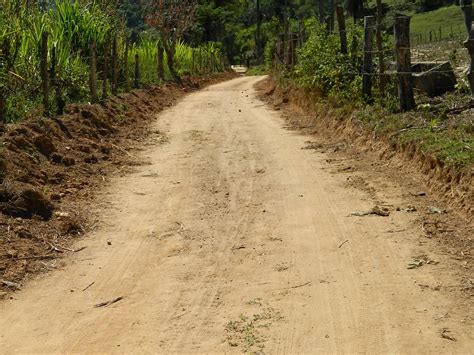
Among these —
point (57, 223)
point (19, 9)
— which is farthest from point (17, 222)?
point (19, 9)

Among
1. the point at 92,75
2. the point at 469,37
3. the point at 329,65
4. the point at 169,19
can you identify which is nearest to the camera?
the point at 469,37

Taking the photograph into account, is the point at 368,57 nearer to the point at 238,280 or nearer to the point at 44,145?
the point at 44,145

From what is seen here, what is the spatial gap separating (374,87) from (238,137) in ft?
9.07

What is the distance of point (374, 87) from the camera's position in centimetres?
1216

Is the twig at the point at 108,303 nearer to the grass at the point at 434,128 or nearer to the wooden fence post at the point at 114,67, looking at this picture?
the grass at the point at 434,128

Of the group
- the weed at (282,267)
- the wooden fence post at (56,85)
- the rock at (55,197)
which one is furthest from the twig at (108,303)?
the wooden fence post at (56,85)

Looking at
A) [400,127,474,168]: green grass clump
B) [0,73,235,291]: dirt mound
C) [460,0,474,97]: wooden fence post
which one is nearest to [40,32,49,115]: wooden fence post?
[0,73,235,291]: dirt mound

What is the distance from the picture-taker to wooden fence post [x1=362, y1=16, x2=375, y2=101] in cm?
1175

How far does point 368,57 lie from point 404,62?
1658 millimetres

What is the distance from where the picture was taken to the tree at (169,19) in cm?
2895

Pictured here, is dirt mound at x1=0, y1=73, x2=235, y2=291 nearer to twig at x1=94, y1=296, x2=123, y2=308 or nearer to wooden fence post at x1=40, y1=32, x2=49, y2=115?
wooden fence post at x1=40, y1=32, x2=49, y2=115

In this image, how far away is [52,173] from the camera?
27.3 feet

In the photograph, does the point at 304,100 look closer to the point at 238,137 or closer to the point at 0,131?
the point at 238,137

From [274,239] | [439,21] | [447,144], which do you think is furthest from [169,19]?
[274,239]
